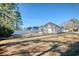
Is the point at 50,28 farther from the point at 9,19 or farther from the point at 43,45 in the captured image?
the point at 9,19

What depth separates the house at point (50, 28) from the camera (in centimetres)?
228

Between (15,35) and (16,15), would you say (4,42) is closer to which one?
(15,35)

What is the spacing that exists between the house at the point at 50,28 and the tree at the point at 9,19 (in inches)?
10.0

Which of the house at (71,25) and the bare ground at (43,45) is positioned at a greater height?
the house at (71,25)

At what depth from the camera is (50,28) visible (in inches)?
92.3

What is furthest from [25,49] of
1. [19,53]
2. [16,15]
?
[16,15]

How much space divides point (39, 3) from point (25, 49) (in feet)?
1.69

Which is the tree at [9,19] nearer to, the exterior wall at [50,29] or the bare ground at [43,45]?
the bare ground at [43,45]

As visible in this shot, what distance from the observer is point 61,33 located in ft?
7.55

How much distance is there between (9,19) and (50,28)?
0.46m

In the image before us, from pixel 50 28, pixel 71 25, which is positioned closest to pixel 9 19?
pixel 50 28

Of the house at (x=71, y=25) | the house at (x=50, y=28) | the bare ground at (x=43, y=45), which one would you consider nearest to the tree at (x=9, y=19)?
the bare ground at (x=43, y=45)

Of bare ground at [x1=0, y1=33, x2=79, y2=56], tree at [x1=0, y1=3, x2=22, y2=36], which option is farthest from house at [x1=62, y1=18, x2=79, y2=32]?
tree at [x1=0, y1=3, x2=22, y2=36]

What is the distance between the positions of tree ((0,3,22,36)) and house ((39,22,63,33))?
0.83ft
